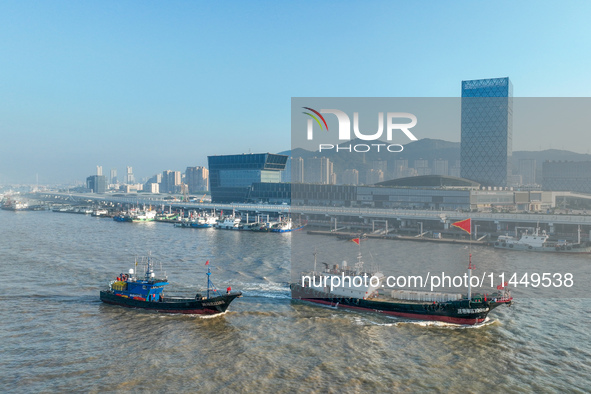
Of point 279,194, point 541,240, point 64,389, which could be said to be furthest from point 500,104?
point 64,389

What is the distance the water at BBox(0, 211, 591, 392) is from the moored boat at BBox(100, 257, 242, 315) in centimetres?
65

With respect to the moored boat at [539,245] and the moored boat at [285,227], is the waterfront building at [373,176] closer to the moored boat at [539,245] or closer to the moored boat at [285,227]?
the moored boat at [285,227]

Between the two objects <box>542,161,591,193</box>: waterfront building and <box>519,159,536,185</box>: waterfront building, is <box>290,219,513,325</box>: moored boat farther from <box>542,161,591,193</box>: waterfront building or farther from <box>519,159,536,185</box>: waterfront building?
<box>519,159,536,185</box>: waterfront building

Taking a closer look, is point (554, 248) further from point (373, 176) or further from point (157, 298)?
point (373, 176)

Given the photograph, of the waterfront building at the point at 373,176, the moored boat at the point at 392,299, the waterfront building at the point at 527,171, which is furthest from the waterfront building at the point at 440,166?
the moored boat at the point at 392,299

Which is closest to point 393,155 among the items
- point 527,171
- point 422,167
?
point 422,167

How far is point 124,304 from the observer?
97.9ft

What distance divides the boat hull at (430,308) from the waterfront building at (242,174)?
87379 mm

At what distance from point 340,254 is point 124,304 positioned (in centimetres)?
2385

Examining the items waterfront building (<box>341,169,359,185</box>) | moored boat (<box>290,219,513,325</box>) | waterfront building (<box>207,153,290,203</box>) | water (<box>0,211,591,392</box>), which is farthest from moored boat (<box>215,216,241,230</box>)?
waterfront building (<box>341,169,359,185</box>)

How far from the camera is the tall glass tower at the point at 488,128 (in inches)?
5561

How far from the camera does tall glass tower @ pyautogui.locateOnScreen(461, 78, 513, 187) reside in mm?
141250

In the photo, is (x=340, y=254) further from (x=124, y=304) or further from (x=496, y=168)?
(x=496, y=168)

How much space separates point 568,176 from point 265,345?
159812 millimetres
